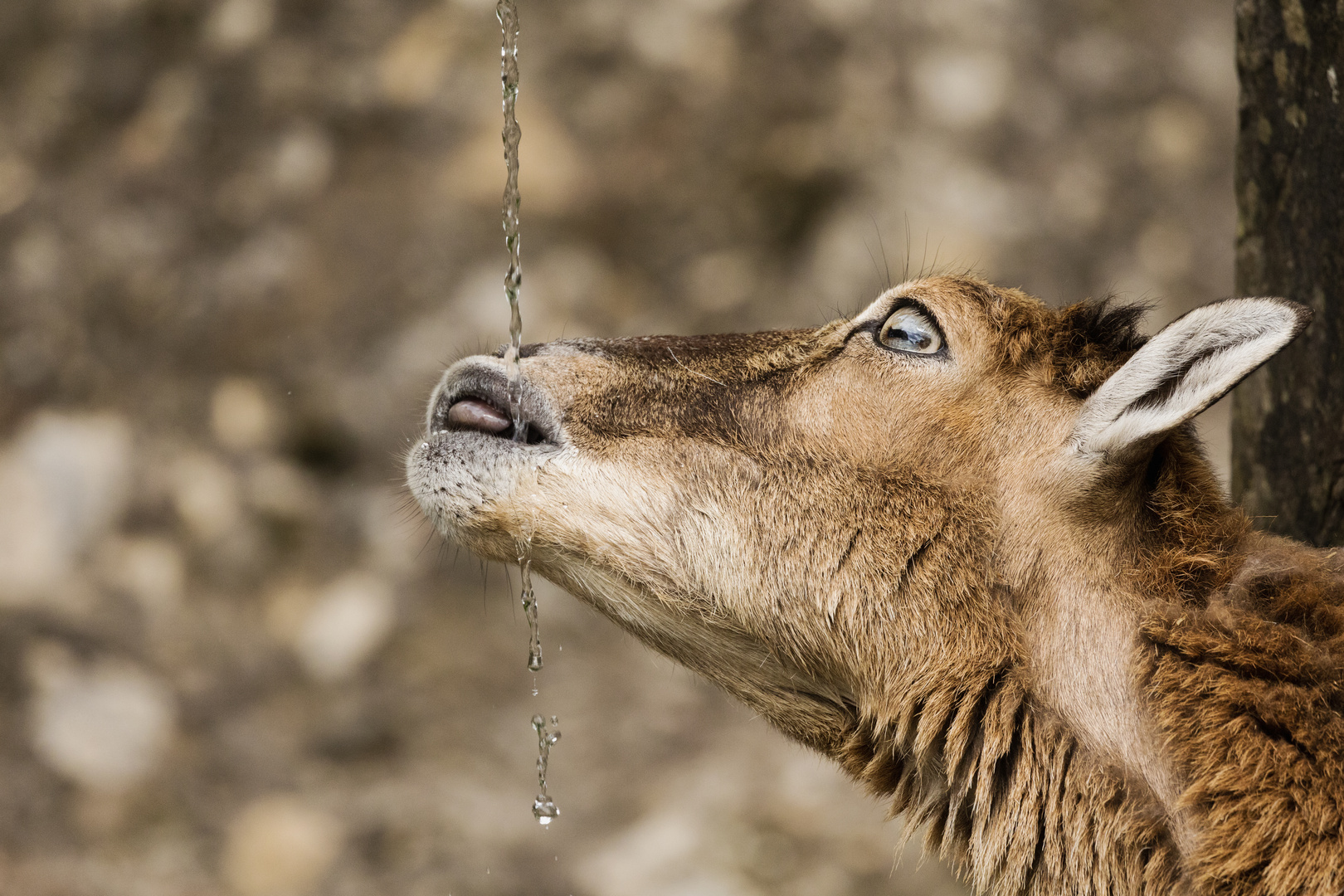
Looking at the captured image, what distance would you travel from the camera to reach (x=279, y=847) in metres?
6.05

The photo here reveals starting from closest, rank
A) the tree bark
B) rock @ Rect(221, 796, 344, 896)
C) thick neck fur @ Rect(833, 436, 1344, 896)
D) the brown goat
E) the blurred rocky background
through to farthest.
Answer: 1. thick neck fur @ Rect(833, 436, 1344, 896)
2. the brown goat
3. the tree bark
4. rock @ Rect(221, 796, 344, 896)
5. the blurred rocky background

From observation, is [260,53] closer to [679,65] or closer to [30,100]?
[30,100]

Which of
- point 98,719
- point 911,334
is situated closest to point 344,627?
point 98,719

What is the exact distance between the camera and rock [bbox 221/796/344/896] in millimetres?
5977

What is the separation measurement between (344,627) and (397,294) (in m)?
1.82

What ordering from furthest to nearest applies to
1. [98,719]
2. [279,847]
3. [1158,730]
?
[98,719] < [279,847] < [1158,730]

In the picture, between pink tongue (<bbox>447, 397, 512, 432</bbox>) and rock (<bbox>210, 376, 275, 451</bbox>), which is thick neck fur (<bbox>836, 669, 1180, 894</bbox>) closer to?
pink tongue (<bbox>447, 397, 512, 432</bbox>)

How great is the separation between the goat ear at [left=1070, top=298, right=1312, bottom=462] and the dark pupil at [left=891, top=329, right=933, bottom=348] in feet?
1.62

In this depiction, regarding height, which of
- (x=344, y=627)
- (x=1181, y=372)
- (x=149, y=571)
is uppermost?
(x=149, y=571)

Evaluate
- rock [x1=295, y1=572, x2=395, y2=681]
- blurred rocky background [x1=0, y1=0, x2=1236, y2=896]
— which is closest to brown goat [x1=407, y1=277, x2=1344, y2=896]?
blurred rocky background [x1=0, y1=0, x2=1236, y2=896]

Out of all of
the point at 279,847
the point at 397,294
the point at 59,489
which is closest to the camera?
the point at 279,847

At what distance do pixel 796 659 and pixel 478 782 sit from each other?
362 cm

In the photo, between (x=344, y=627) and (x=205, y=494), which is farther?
(x=205, y=494)

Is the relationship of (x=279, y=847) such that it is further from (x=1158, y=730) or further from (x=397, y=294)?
(x=1158, y=730)
